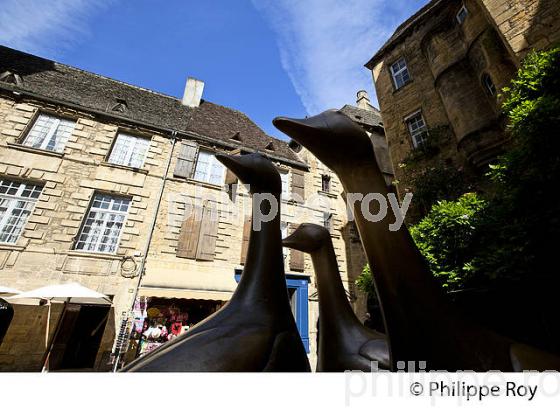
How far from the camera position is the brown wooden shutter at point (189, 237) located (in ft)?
30.9

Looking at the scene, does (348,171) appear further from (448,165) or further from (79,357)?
(79,357)

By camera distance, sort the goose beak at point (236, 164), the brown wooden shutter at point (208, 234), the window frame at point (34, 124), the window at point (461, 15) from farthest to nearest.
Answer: the brown wooden shutter at point (208, 234), the window frame at point (34, 124), the window at point (461, 15), the goose beak at point (236, 164)

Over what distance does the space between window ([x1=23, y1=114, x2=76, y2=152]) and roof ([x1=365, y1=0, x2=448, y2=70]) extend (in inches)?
547

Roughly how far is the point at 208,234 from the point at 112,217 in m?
3.42

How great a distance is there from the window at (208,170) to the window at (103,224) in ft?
10.1

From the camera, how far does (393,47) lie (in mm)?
12000

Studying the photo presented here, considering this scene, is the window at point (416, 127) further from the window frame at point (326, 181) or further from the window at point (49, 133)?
the window at point (49, 133)

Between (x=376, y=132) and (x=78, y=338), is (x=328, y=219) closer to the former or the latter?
(x=376, y=132)

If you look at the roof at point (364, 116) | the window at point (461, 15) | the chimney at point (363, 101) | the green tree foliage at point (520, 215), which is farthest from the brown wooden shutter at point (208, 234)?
the chimney at point (363, 101)

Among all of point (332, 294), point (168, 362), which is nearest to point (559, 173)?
point (332, 294)

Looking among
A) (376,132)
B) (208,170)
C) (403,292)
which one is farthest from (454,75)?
(403,292)

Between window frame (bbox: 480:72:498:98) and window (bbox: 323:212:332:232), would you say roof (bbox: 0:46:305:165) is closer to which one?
window (bbox: 323:212:332:232)

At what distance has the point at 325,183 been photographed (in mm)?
14094
